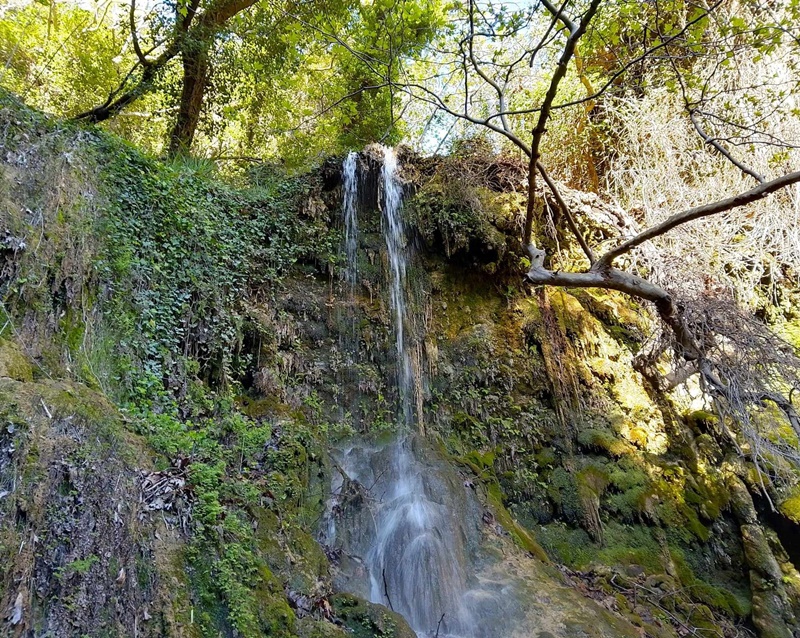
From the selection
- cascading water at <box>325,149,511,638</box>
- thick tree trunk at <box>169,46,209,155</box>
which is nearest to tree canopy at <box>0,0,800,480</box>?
thick tree trunk at <box>169,46,209,155</box>

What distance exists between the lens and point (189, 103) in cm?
790

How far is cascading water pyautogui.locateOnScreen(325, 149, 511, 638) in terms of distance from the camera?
403 cm

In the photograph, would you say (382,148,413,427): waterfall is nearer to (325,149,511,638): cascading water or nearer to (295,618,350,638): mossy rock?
(325,149,511,638): cascading water

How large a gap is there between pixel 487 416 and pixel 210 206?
5.06 metres

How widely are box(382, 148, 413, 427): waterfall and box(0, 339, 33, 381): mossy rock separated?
4435mm

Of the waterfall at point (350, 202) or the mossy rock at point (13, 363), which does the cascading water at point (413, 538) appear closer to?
the mossy rock at point (13, 363)

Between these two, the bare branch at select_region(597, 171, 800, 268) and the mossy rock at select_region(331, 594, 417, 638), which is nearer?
the mossy rock at select_region(331, 594, 417, 638)

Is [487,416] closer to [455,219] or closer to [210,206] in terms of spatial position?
[455,219]

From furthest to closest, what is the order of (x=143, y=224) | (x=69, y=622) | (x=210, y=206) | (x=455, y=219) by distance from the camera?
(x=455, y=219), (x=210, y=206), (x=143, y=224), (x=69, y=622)

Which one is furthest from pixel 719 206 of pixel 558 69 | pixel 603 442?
pixel 603 442

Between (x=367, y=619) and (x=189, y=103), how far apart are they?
8.21 m

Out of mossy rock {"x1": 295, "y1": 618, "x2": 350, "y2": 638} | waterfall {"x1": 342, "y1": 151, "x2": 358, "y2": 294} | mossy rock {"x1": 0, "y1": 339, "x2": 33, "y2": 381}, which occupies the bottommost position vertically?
mossy rock {"x1": 295, "y1": 618, "x2": 350, "y2": 638}

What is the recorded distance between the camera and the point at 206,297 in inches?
222

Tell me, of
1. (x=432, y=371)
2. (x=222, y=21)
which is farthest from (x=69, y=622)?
(x=222, y=21)
